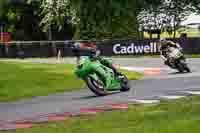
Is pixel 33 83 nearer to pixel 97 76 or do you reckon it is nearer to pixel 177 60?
pixel 97 76

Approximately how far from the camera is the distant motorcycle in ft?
88.8

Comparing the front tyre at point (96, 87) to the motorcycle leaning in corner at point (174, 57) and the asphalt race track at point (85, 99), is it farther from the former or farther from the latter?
the motorcycle leaning in corner at point (174, 57)

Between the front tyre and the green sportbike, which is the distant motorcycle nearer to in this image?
the green sportbike

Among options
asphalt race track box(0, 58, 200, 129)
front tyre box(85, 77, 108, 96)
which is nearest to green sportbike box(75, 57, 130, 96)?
front tyre box(85, 77, 108, 96)

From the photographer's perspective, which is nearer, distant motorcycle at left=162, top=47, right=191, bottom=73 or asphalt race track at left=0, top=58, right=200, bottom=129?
asphalt race track at left=0, top=58, right=200, bottom=129

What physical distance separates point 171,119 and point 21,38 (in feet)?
202

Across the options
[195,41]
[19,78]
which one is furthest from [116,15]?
[195,41]

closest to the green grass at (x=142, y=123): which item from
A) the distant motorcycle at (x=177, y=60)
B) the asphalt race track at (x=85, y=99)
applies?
the asphalt race track at (x=85, y=99)

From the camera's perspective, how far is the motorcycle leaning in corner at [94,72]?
1756 cm

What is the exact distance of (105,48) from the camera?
47.4 metres

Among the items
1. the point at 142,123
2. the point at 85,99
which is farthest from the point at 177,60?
the point at 142,123

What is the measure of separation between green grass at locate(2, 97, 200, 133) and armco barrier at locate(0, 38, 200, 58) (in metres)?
33.1

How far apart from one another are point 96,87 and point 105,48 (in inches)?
1169

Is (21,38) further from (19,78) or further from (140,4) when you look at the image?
(140,4)
